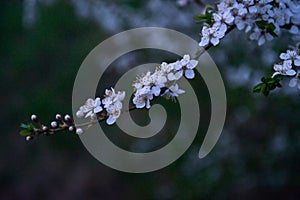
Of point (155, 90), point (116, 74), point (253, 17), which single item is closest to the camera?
point (155, 90)

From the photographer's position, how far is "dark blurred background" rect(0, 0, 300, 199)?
92.6 inches

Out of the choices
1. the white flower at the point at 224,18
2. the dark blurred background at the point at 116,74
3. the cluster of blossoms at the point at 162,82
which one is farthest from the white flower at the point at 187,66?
the dark blurred background at the point at 116,74

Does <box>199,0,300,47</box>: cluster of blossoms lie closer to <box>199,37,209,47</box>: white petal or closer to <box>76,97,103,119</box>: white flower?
<box>199,37,209,47</box>: white petal

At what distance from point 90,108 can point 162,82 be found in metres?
0.19

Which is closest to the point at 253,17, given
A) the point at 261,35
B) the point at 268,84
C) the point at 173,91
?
the point at 261,35

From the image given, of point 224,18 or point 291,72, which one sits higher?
point 224,18

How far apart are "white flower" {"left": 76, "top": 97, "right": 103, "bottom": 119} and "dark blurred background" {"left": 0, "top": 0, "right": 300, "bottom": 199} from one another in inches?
28.4

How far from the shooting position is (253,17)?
4.08ft

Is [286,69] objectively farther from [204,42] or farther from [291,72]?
[204,42]

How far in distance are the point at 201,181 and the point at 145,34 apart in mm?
783

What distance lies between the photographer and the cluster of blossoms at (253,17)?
1163 millimetres

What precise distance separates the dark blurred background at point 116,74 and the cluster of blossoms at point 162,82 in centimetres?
68

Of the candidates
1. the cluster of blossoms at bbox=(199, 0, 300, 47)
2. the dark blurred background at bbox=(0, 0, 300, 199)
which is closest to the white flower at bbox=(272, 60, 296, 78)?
the cluster of blossoms at bbox=(199, 0, 300, 47)

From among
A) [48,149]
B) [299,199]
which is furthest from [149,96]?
[48,149]
